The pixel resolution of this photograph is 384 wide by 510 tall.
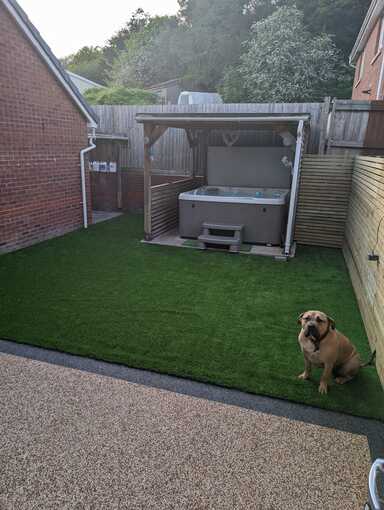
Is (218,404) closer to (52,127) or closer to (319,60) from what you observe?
(52,127)

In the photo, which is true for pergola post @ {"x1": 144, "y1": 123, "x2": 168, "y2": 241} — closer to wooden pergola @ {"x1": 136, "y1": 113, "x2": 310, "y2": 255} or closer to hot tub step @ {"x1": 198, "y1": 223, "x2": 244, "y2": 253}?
wooden pergola @ {"x1": 136, "y1": 113, "x2": 310, "y2": 255}

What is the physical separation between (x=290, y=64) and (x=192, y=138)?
1238 cm

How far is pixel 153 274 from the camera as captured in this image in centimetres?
555

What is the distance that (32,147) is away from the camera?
21.9ft

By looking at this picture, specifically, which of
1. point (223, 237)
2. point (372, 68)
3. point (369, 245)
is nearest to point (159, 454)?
point (369, 245)

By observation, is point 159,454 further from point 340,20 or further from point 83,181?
point 340,20

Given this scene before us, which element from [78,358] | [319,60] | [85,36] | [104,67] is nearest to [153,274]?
[78,358]

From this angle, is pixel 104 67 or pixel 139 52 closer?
pixel 139 52

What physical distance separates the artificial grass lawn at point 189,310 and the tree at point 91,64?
1302 inches

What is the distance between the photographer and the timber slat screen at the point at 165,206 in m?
7.57

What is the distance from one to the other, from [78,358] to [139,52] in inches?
1286

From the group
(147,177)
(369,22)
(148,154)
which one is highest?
(369,22)

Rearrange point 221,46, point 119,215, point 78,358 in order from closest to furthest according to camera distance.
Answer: point 78,358, point 119,215, point 221,46

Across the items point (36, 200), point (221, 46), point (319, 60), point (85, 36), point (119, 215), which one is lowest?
point (119, 215)
